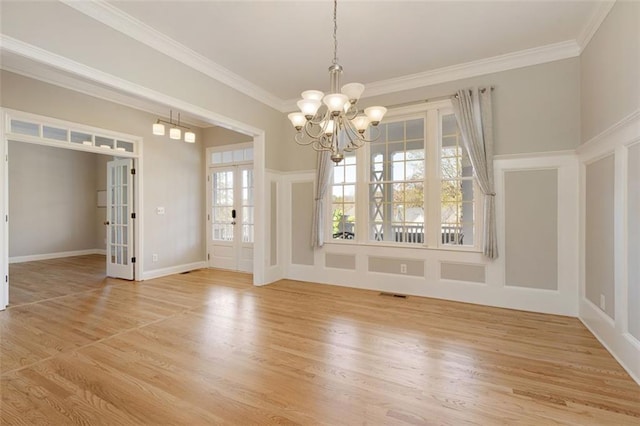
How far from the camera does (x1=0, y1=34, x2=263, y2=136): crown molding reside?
2.33 m

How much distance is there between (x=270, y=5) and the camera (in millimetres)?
2822

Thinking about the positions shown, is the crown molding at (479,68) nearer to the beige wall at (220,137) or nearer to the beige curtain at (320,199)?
the beige curtain at (320,199)

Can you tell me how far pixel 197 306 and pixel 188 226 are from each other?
2.80 meters

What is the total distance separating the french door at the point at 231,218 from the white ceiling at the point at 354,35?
2.24 metres

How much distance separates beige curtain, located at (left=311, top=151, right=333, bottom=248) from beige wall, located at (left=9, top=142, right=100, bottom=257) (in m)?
7.35

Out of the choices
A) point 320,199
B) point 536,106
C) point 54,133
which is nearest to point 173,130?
point 54,133

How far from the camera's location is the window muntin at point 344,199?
4.96 m

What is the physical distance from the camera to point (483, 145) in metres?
3.88

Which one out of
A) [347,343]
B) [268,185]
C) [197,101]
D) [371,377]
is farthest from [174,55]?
[371,377]

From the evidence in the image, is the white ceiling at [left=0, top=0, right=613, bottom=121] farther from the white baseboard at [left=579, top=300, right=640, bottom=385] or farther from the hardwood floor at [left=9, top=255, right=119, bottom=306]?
the hardwood floor at [left=9, top=255, right=119, bottom=306]

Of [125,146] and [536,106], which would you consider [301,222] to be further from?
[536,106]

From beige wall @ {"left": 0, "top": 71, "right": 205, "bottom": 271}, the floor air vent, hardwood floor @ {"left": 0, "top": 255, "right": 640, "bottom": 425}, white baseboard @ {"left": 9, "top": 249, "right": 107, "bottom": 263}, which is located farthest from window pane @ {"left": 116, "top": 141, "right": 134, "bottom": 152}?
the floor air vent

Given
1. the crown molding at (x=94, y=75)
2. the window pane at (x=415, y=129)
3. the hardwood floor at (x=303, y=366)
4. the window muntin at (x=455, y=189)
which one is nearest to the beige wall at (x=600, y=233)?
the hardwood floor at (x=303, y=366)

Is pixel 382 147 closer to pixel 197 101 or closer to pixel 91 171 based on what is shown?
pixel 197 101
